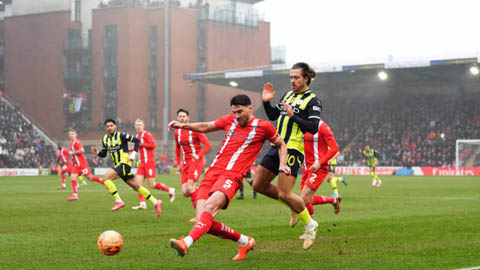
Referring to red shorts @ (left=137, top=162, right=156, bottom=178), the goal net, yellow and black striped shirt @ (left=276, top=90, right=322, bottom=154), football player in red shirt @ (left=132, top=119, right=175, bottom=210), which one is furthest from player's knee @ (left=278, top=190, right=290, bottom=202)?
the goal net

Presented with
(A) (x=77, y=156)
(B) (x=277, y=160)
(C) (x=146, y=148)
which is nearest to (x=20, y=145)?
(A) (x=77, y=156)

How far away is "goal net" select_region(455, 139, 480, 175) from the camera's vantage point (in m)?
49.1

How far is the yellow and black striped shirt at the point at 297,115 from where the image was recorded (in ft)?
29.8

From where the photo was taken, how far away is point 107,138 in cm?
1614

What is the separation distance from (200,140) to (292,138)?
6.12 m

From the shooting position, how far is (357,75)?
56.8 meters

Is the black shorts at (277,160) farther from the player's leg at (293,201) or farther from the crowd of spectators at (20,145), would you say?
the crowd of spectators at (20,145)

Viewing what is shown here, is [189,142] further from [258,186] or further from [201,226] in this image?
[201,226]

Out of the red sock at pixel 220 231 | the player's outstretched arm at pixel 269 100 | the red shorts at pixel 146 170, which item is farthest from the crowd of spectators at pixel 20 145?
the red sock at pixel 220 231

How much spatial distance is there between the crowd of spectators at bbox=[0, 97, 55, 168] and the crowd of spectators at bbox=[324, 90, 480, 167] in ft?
82.5

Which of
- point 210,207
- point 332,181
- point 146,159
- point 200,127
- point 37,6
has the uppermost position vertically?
point 37,6

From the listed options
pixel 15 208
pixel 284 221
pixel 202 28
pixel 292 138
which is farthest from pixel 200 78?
pixel 292 138

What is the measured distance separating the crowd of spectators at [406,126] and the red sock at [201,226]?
4803 centimetres

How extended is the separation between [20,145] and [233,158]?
47.8 metres
